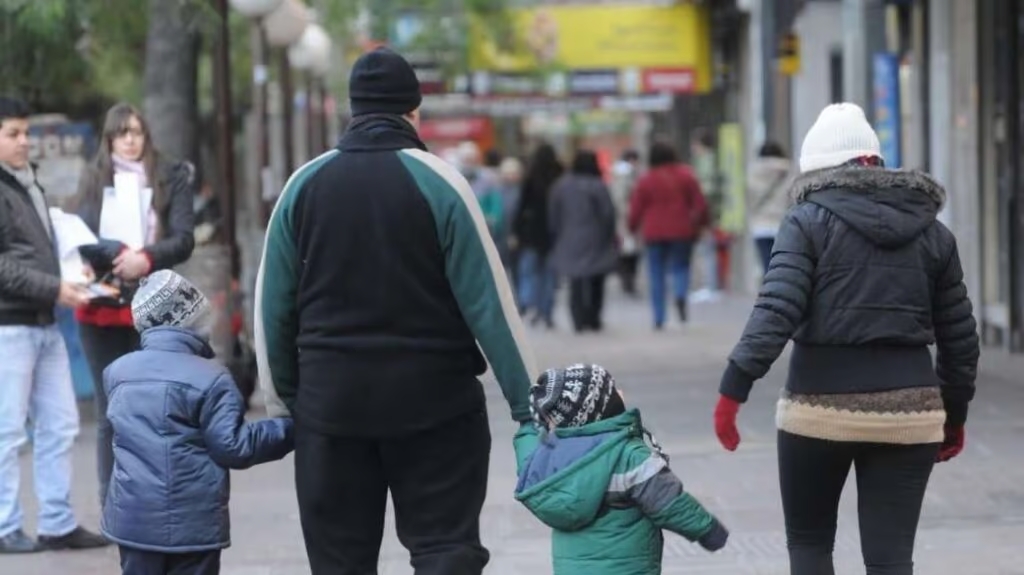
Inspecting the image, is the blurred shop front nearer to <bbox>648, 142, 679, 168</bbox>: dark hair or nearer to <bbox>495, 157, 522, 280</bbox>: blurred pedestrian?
<bbox>495, 157, 522, 280</bbox>: blurred pedestrian

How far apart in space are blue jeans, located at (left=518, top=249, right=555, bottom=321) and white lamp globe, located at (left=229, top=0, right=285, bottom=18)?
5.33m

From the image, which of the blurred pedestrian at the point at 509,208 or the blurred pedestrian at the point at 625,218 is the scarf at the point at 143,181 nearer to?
the blurred pedestrian at the point at 509,208

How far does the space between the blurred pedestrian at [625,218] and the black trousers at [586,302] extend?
256 inches

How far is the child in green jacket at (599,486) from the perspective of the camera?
5180mm

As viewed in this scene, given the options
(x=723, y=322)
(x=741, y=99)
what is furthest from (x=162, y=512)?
(x=741, y=99)

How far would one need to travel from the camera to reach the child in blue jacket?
5785 mm

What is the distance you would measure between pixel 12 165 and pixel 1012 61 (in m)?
8.75

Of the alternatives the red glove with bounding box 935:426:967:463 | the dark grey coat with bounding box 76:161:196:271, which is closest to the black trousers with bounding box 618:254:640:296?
the dark grey coat with bounding box 76:161:196:271

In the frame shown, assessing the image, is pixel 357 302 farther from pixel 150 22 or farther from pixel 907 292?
pixel 150 22

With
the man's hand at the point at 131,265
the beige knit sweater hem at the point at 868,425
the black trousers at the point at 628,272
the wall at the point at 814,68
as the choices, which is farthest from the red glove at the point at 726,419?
the black trousers at the point at 628,272

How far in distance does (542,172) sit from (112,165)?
12115 millimetres

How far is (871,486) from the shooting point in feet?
18.6

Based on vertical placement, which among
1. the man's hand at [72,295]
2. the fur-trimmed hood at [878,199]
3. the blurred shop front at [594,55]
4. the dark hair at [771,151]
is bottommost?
the man's hand at [72,295]

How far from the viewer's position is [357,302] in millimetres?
5207
